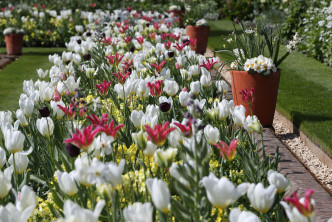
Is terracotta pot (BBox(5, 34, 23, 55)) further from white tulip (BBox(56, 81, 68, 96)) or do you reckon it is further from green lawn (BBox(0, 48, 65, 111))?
white tulip (BBox(56, 81, 68, 96))

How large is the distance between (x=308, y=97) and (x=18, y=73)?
504 centimetres

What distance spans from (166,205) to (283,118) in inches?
144

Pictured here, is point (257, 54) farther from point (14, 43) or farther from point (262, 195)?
point (14, 43)

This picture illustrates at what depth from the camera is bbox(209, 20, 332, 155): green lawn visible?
4.68 metres

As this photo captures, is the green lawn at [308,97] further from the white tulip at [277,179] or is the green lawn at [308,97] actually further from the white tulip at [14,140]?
the white tulip at [14,140]

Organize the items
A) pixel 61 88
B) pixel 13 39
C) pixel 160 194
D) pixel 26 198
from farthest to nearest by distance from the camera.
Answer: pixel 13 39 < pixel 61 88 < pixel 26 198 < pixel 160 194

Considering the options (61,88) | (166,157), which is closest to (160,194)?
(166,157)

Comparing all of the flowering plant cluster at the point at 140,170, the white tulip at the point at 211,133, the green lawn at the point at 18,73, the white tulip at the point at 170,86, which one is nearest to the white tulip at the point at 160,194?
the flowering plant cluster at the point at 140,170

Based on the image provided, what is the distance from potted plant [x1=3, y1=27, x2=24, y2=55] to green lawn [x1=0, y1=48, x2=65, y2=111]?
0.69 feet

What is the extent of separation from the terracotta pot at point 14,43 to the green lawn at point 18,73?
0.61ft

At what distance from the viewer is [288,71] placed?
24.8 ft

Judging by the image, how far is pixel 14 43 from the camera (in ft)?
36.4

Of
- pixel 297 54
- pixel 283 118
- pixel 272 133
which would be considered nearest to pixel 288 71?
pixel 297 54

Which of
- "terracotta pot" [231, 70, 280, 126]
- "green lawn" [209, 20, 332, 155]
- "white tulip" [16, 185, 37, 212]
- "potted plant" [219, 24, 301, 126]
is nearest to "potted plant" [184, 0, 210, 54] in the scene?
"green lawn" [209, 20, 332, 155]
